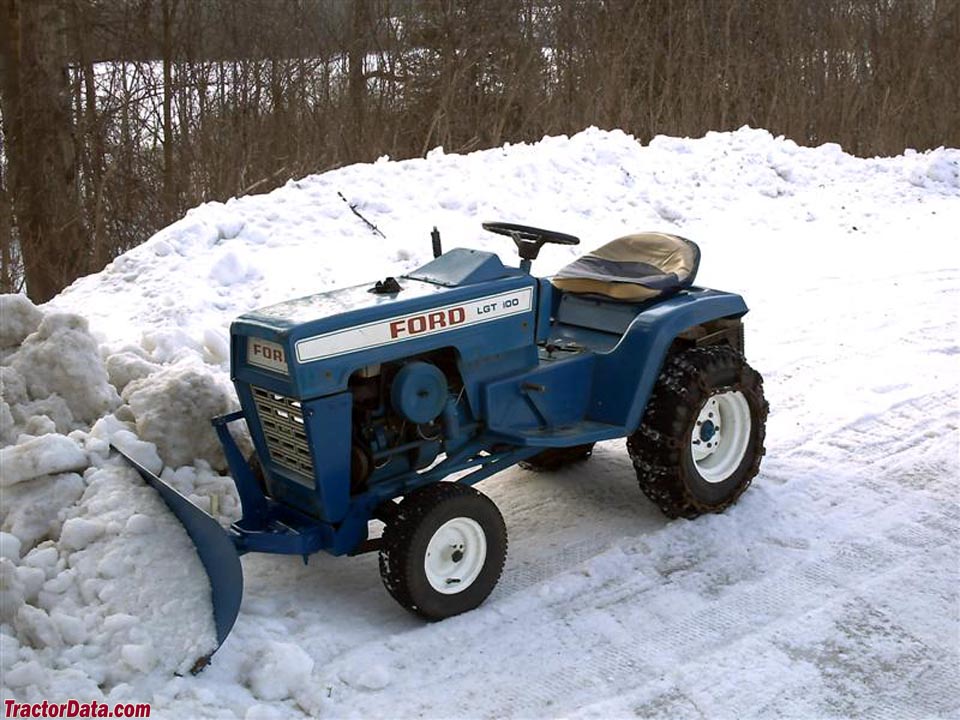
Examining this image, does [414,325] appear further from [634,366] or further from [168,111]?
[168,111]

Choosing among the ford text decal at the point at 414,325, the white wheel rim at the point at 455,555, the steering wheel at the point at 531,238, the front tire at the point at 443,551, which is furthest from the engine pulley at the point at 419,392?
the steering wheel at the point at 531,238

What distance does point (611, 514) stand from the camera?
4.84 m

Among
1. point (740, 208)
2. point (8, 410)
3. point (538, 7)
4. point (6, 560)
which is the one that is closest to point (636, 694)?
point (6, 560)

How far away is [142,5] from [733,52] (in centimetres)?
876

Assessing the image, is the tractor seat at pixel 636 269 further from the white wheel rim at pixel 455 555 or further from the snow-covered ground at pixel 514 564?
the white wheel rim at pixel 455 555

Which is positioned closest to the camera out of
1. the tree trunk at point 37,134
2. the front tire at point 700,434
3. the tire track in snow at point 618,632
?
the tire track in snow at point 618,632

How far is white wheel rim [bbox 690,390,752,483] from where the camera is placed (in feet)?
15.7

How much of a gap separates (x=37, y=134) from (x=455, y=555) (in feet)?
25.9

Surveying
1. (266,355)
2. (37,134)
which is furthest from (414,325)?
(37,134)

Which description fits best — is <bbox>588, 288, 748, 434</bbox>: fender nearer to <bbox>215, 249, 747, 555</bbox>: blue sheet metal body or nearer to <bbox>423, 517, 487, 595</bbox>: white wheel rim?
<bbox>215, 249, 747, 555</bbox>: blue sheet metal body

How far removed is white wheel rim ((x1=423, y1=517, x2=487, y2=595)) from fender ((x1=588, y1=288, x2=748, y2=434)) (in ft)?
2.89

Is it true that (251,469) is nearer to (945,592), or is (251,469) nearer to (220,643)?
(220,643)

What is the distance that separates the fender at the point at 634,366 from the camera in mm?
4449

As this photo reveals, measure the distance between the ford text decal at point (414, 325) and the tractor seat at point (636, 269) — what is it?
66 cm
